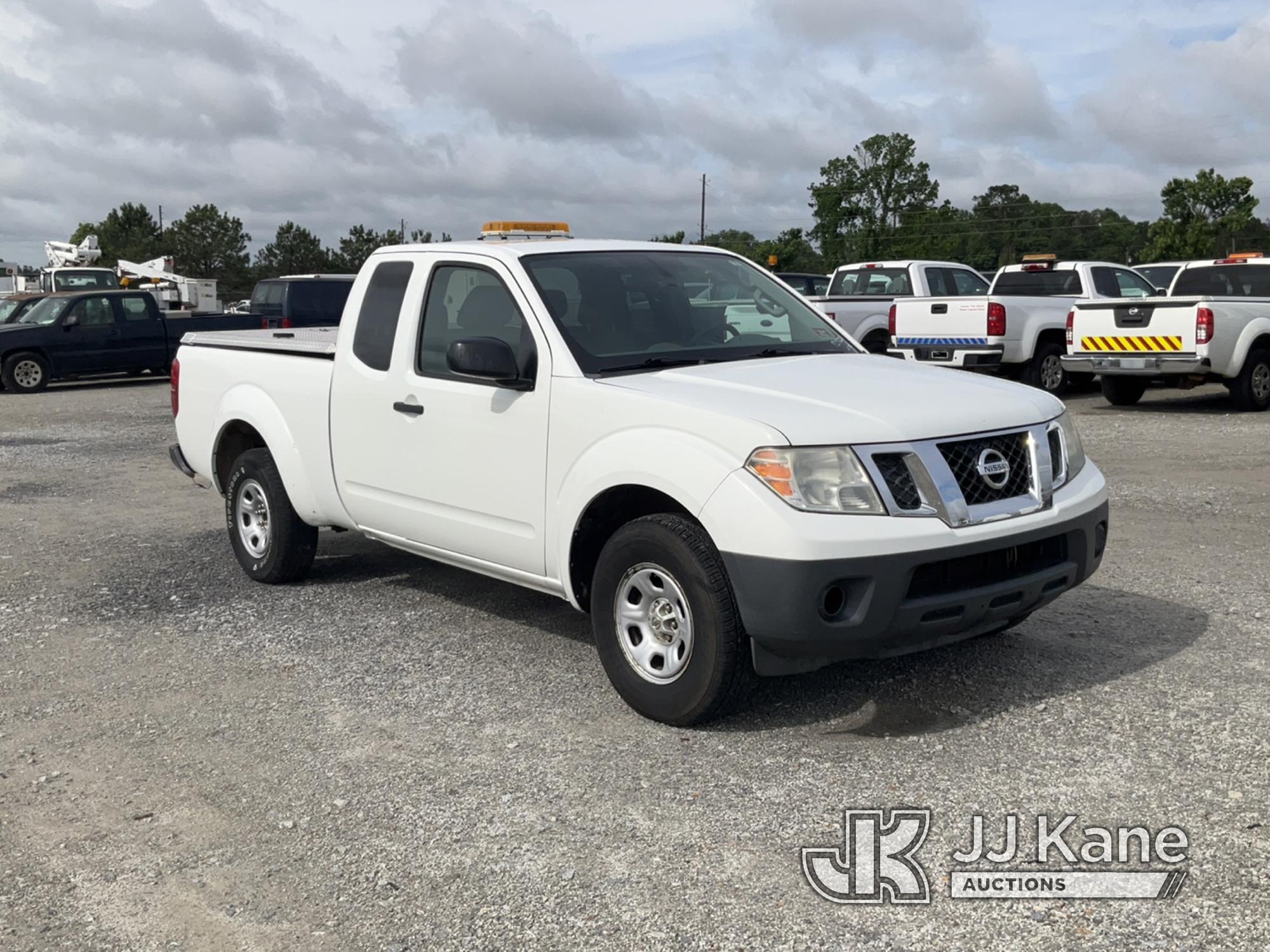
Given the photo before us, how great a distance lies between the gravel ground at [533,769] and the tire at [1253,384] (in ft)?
29.0

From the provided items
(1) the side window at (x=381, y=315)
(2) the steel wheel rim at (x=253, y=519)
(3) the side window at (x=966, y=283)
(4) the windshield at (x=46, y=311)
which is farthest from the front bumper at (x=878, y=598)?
(4) the windshield at (x=46, y=311)

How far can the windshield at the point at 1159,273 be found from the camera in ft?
79.6

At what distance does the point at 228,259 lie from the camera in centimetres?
7850

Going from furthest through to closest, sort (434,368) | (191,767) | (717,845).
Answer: (434,368), (191,767), (717,845)

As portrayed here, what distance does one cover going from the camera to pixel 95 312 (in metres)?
22.3

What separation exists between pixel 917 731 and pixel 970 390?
4.25 ft

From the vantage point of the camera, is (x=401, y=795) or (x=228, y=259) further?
(x=228, y=259)

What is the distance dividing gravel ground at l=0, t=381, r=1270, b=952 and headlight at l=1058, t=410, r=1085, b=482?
32.7 inches

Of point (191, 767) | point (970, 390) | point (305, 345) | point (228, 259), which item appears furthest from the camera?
point (228, 259)

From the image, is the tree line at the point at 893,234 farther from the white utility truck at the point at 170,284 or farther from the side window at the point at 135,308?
the side window at the point at 135,308

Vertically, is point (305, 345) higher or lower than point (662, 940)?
higher

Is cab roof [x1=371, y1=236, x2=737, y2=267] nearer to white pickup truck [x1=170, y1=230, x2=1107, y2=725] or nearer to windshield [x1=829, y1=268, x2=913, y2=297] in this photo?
white pickup truck [x1=170, y1=230, x2=1107, y2=725]

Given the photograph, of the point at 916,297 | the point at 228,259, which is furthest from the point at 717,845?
the point at 228,259

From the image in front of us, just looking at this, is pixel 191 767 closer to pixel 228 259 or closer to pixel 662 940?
pixel 662 940
